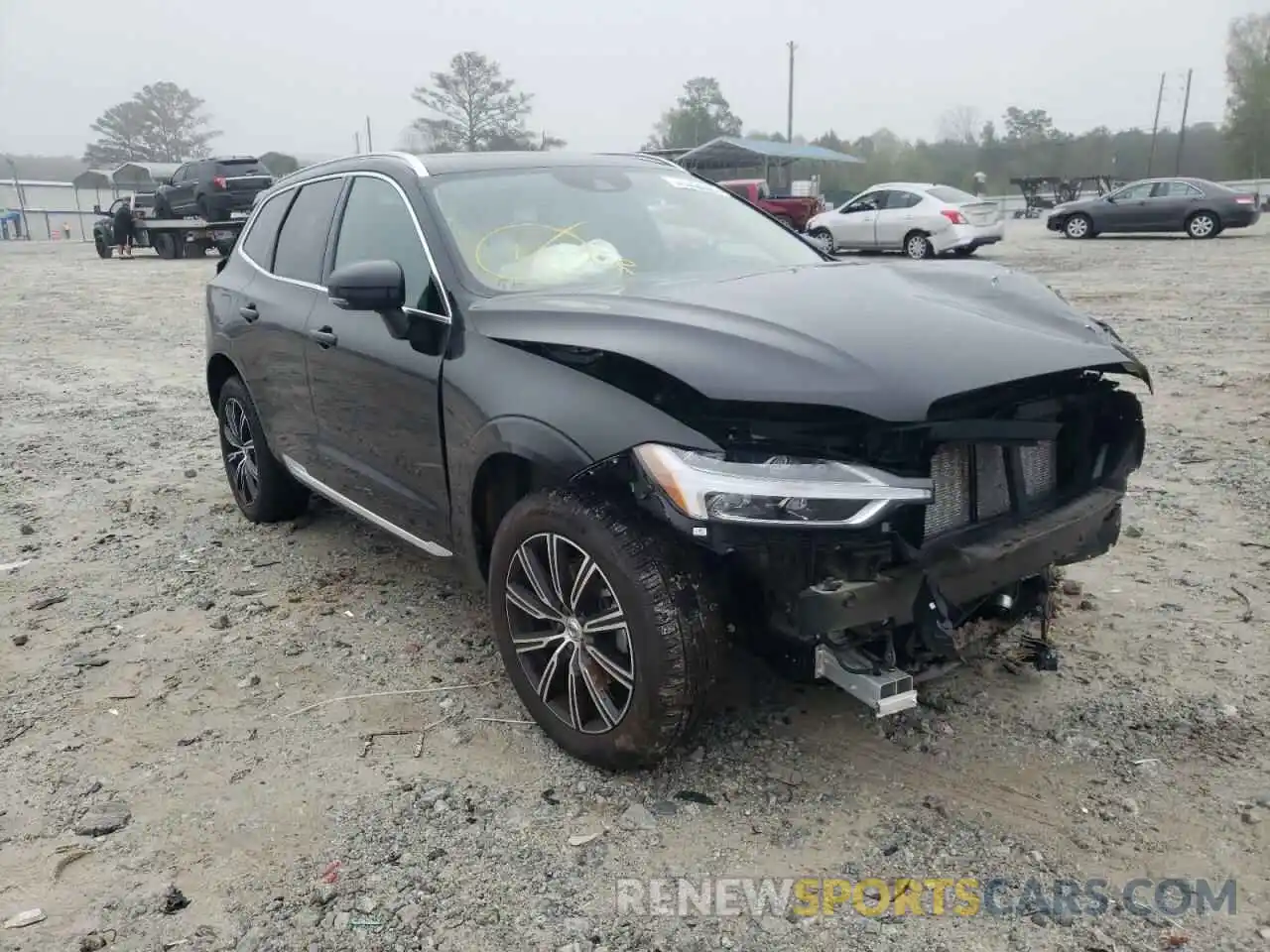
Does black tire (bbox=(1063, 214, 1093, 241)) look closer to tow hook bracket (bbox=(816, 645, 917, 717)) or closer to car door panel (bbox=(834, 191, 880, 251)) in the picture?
car door panel (bbox=(834, 191, 880, 251))

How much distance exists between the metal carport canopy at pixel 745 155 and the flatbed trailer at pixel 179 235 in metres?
22.3

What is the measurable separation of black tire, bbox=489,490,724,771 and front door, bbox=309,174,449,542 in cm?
55

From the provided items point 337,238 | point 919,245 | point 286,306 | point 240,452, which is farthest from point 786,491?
point 919,245

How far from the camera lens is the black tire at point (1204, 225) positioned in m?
22.3

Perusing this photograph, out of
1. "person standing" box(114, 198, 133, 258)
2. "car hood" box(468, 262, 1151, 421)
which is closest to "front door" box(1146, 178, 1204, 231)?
"car hood" box(468, 262, 1151, 421)

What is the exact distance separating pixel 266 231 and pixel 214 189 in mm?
21120

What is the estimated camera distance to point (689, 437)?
2594 mm

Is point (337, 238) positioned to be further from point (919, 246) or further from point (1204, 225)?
point (1204, 225)

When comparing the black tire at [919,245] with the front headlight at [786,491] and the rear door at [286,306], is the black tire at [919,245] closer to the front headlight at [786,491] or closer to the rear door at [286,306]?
the rear door at [286,306]

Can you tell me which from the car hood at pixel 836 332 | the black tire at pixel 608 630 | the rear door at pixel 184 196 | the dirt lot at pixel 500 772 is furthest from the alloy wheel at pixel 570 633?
the rear door at pixel 184 196

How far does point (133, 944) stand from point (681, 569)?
1.58 metres

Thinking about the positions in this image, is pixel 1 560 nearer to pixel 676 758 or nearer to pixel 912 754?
pixel 676 758

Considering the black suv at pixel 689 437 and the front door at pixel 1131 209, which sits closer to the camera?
the black suv at pixel 689 437

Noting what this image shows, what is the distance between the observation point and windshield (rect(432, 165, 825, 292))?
11.9 feet
